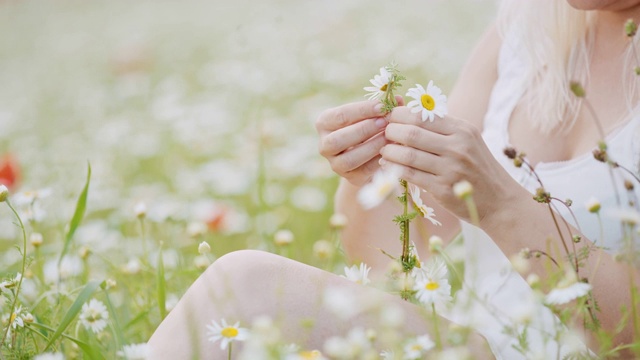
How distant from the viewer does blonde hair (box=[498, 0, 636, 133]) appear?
1419mm

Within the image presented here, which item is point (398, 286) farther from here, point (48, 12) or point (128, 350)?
point (48, 12)

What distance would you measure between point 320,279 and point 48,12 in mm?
7362

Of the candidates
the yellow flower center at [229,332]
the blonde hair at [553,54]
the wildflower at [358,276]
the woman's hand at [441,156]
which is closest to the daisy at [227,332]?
the yellow flower center at [229,332]

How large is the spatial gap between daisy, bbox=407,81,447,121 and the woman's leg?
0.72 feet

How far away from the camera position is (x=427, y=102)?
1028 mm

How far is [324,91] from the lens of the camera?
3.61m

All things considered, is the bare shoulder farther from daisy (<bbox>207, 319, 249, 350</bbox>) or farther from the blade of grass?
daisy (<bbox>207, 319, 249, 350</bbox>)

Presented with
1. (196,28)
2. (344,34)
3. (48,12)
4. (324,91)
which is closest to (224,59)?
(344,34)

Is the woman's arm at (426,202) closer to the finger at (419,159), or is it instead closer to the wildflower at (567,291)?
the finger at (419,159)

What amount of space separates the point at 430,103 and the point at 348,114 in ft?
0.49

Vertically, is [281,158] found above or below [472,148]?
below

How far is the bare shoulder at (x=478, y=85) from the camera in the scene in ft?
5.10

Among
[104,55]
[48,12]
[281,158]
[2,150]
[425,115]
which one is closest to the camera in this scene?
[425,115]

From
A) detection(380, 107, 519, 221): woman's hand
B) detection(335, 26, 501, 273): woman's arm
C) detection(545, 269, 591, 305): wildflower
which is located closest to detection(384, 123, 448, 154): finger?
detection(380, 107, 519, 221): woman's hand
